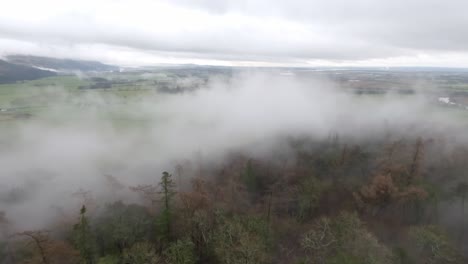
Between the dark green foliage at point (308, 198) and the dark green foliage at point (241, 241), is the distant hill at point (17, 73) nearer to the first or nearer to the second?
the dark green foliage at point (308, 198)

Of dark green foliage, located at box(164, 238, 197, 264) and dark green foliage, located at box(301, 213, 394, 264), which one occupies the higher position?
dark green foliage, located at box(301, 213, 394, 264)

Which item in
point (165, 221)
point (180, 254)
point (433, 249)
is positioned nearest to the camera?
point (433, 249)

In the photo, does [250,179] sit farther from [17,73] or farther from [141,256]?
[17,73]

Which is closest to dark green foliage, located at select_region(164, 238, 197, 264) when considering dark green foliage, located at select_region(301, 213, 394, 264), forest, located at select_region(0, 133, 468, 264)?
forest, located at select_region(0, 133, 468, 264)

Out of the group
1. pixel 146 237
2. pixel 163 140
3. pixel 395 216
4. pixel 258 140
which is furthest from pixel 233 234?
pixel 163 140

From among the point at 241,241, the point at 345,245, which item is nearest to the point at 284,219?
the point at 345,245

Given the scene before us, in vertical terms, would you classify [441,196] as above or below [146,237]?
above

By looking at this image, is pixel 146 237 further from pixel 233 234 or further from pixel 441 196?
pixel 441 196

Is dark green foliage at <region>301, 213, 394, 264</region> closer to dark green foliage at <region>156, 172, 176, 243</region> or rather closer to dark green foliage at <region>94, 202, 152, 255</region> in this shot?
dark green foliage at <region>156, 172, 176, 243</region>

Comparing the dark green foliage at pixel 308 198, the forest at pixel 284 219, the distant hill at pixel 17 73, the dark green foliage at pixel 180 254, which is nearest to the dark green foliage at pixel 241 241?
the forest at pixel 284 219
